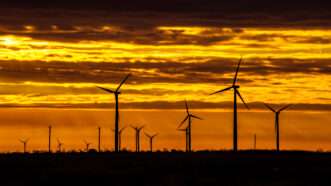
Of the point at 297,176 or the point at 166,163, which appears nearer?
the point at 297,176

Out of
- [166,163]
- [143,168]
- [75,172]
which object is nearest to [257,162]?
[166,163]

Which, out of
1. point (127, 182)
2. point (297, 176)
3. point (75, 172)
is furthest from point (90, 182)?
point (297, 176)

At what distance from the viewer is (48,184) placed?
9781cm

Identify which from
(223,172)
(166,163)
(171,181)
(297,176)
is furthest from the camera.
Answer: (166,163)

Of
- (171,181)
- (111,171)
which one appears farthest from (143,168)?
(171,181)

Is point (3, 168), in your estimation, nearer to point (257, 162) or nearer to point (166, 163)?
point (166, 163)

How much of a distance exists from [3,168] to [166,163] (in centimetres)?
2161

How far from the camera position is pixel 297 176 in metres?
106

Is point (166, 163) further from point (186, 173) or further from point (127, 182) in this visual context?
point (127, 182)

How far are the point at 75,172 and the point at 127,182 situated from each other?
15.1 meters

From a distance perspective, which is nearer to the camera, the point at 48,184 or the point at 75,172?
the point at 48,184

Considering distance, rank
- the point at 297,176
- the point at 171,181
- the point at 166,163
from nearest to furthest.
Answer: the point at 171,181
the point at 297,176
the point at 166,163

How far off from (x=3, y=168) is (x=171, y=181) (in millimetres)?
33067

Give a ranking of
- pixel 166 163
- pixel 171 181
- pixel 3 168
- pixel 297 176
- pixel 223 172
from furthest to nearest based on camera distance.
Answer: pixel 166 163, pixel 3 168, pixel 223 172, pixel 297 176, pixel 171 181
